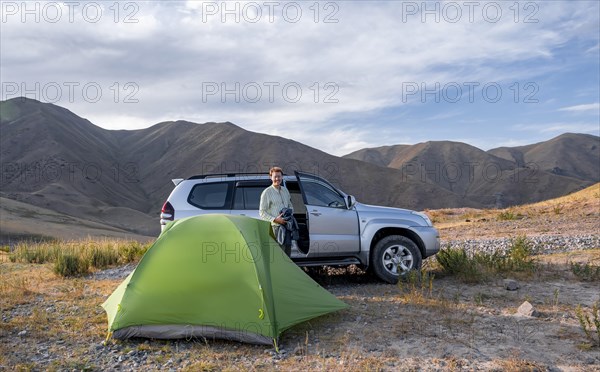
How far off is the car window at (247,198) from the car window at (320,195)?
0.82 meters

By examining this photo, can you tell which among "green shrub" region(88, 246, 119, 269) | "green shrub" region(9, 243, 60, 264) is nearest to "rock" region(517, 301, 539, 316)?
"green shrub" region(88, 246, 119, 269)

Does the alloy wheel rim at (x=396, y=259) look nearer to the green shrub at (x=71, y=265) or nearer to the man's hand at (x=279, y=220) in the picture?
the man's hand at (x=279, y=220)

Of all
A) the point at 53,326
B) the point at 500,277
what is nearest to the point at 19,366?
the point at 53,326

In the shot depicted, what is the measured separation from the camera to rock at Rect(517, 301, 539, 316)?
22.1 ft

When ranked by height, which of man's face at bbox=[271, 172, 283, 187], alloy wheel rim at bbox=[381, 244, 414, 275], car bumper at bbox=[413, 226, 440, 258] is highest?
man's face at bbox=[271, 172, 283, 187]

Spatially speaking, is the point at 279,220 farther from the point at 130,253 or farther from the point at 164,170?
the point at 164,170

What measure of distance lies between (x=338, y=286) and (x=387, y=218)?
155cm

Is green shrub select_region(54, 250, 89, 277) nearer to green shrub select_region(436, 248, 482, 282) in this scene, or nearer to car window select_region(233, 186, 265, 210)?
car window select_region(233, 186, 265, 210)

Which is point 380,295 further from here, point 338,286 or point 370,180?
point 370,180

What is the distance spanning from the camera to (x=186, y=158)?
114m

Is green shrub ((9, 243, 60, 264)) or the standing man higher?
the standing man

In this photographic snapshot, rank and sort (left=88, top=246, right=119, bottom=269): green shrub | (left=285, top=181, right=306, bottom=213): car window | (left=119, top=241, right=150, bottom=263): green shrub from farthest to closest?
(left=119, top=241, right=150, bottom=263): green shrub
(left=88, top=246, right=119, bottom=269): green shrub
(left=285, top=181, right=306, bottom=213): car window

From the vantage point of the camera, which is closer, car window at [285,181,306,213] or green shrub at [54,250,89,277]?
car window at [285,181,306,213]

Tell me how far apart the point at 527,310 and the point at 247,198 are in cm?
480
